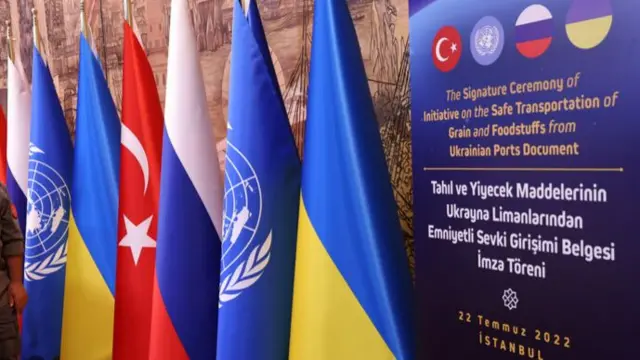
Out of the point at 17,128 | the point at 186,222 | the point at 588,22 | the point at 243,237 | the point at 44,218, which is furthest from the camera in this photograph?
the point at 17,128

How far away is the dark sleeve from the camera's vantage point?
234 cm

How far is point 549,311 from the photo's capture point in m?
1.08

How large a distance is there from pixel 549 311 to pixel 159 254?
111cm

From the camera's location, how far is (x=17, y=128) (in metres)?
2.69

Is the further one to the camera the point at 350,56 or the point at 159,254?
the point at 159,254

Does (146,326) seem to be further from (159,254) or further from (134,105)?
(134,105)

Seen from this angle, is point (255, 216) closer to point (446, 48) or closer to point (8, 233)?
point (446, 48)

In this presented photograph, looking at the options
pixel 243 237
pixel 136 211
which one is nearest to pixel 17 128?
pixel 136 211

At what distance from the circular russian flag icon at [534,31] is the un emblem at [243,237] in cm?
73

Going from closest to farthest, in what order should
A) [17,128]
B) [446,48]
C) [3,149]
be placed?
[446,48]
[17,128]
[3,149]

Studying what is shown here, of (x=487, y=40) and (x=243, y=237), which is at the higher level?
(x=487, y=40)

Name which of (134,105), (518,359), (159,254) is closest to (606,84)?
(518,359)

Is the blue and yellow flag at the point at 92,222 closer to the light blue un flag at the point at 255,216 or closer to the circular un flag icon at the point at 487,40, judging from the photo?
the light blue un flag at the point at 255,216

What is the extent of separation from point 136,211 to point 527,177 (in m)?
1.35
